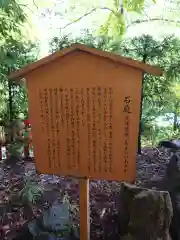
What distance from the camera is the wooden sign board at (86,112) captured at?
197 cm

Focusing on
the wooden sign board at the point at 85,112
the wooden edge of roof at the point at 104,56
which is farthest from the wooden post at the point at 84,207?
the wooden edge of roof at the point at 104,56

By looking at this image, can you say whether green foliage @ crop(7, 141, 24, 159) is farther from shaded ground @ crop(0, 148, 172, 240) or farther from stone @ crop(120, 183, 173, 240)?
stone @ crop(120, 183, 173, 240)

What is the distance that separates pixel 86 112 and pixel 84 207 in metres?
0.83

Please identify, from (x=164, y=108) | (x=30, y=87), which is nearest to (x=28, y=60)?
(x=164, y=108)

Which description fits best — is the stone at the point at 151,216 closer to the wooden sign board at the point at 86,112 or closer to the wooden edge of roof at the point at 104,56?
the wooden sign board at the point at 86,112

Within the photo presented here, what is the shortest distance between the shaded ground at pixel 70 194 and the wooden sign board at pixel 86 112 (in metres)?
1.17

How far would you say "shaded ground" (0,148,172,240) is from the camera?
3.08 meters

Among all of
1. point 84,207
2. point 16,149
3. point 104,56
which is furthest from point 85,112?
point 16,149

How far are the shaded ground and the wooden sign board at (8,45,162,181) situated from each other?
1172 millimetres

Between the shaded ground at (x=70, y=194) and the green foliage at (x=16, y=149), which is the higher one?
the green foliage at (x=16, y=149)

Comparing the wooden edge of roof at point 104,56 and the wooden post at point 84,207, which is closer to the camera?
the wooden edge of roof at point 104,56

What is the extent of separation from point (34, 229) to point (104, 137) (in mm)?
1360

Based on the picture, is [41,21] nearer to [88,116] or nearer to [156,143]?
[156,143]

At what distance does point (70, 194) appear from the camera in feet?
12.3
